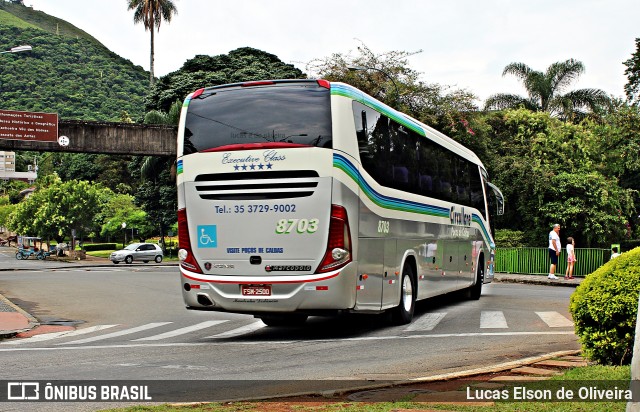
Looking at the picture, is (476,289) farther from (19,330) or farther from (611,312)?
(611,312)

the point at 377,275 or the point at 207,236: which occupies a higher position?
the point at 207,236

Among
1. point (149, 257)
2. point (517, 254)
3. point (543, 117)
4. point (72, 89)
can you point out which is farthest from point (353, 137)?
point (72, 89)

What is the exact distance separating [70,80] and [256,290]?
154 m

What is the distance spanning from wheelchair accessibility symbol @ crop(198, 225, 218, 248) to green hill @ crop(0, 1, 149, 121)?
12259 centimetres

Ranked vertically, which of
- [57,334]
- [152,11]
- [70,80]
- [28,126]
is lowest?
[57,334]

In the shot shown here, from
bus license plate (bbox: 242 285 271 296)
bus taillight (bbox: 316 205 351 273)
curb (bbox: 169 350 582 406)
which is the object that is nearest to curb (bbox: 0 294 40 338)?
bus license plate (bbox: 242 285 271 296)

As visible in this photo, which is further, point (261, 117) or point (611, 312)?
point (261, 117)

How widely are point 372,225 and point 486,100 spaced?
44.7 m

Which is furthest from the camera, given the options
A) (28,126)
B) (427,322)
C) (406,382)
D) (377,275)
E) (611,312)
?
(28,126)

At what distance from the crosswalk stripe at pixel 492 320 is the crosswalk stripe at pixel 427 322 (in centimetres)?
83

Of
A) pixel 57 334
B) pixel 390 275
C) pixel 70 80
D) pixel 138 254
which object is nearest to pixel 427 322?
pixel 390 275

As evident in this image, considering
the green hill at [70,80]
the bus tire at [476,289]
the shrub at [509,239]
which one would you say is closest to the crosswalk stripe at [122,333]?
the bus tire at [476,289]

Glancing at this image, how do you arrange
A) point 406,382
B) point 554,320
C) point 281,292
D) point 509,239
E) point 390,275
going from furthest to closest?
1. point 509,239
2. point 554,320
3. point 390,275
4. point 281,292
5. point 406,382

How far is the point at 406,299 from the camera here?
15.1 meters
